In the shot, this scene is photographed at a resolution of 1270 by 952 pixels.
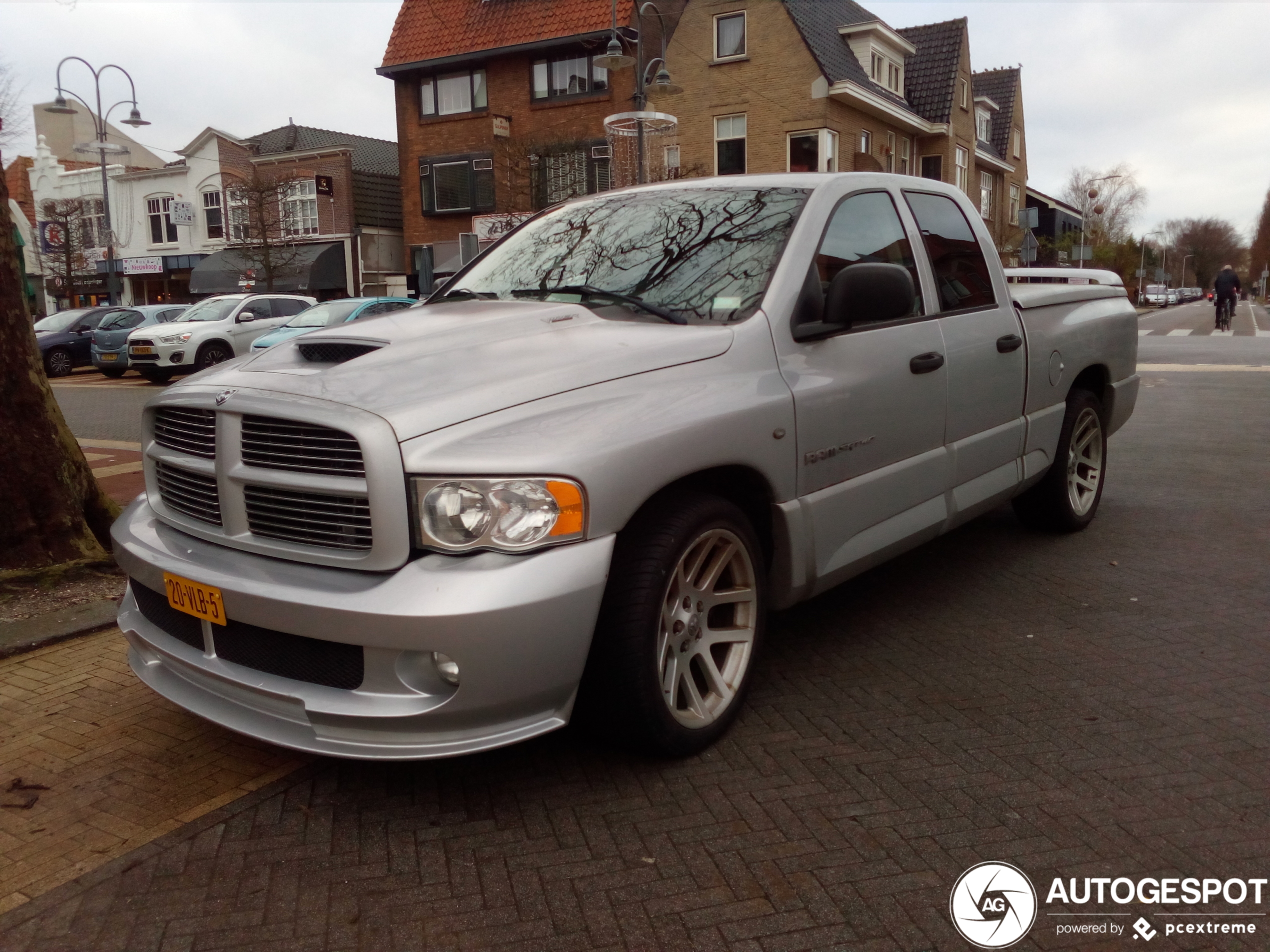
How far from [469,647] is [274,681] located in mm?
637

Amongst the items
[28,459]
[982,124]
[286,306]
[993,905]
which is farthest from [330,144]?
[993,905]

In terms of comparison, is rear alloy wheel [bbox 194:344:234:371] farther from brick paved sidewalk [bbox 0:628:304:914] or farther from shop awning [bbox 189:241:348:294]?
brick paved sidewalk [bbox 0:628:304:914]

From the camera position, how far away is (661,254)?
3.95m

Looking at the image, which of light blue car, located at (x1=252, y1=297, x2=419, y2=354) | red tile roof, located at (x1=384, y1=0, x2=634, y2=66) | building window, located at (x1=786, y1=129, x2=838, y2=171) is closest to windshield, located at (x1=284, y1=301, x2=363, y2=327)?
light blue car, located at (x1=252, y1=297, x2=419, y2=354)

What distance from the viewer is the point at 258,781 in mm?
3256

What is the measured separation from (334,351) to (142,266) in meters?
44.4

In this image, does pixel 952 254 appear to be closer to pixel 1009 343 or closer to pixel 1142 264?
pixel 1009 343

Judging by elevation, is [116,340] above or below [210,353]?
above

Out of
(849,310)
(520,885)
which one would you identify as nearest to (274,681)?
(520,885)

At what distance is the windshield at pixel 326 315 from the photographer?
60.1 feet

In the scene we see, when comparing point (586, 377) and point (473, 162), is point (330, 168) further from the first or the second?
point (586, 377)

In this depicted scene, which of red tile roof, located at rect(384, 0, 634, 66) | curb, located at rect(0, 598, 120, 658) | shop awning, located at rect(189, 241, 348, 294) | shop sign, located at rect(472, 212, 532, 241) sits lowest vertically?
curb, located at rect(0, 598, 120, 658)

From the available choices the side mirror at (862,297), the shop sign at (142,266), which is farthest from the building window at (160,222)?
the side mirror at (862,297)

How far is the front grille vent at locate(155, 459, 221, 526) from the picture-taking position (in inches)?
123
